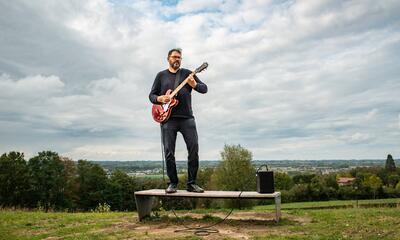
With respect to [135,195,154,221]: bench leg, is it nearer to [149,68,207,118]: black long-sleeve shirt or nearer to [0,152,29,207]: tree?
[149,68,207,118]: black long-sleeve shirt

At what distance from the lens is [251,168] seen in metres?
36.5

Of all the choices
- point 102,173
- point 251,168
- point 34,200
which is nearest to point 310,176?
point 251,168

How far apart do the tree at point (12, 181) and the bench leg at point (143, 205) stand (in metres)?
39.0

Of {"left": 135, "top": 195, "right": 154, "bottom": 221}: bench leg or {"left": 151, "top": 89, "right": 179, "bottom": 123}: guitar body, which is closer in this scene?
{"left": 151, "top": 89, "right": 179, "bottom": 123}: guitar body

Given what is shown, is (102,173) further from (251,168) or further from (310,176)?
(310,176)

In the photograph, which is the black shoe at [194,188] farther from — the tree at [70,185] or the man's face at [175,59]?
the tree at [70,185]

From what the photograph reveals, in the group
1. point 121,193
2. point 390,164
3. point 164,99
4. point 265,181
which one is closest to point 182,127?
point 164,99

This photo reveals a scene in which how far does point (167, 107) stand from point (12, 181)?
4120cm

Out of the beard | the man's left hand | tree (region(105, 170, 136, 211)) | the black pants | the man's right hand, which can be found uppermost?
the beard

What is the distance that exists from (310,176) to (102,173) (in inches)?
1347

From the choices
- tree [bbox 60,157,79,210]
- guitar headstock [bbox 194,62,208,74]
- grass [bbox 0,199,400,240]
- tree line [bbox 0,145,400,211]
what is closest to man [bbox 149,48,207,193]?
guitar headstock [bbox 194,62,208,74]

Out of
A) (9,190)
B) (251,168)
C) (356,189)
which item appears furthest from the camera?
(356,189)

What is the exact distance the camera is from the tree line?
121 feet

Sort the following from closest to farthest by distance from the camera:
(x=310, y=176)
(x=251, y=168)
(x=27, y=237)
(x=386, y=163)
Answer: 1. (x=27, y=237)
2. (x=251, y=168)
3. (x=310, y=176)
4. (x=386, y=163)
